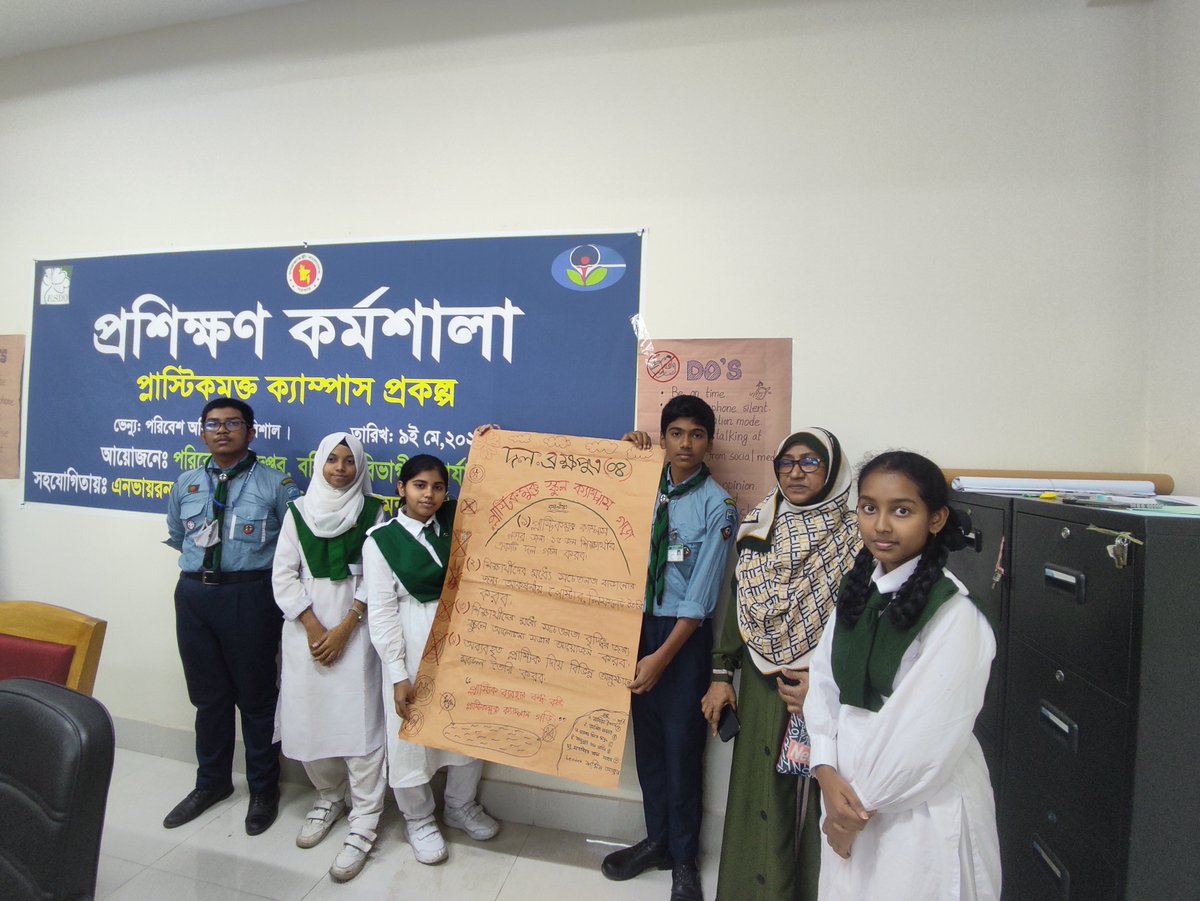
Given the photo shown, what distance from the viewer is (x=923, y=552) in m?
1.03

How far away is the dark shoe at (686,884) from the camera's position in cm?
162

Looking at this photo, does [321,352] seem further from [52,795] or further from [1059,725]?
[1059,725]

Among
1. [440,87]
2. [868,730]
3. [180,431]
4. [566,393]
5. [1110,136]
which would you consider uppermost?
[440,87]

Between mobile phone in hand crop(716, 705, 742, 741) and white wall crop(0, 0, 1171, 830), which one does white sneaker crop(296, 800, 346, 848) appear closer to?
white wall crop(0, 0, 1171, 830)

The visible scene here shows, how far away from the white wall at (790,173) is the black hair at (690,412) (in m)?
0.36

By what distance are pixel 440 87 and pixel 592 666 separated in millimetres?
2246

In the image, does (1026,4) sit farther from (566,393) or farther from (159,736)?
(159,736)

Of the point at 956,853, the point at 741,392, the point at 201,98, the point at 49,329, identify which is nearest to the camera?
the point at 956,853

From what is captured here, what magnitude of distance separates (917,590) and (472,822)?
175 cm

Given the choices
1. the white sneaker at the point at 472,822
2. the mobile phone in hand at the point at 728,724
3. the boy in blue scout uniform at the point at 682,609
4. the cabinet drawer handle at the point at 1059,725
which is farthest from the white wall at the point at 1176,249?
the white sneaker at the point at 472,822

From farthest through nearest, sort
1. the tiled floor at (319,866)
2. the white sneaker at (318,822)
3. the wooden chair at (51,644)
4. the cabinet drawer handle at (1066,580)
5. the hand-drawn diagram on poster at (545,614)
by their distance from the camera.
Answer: the white sneaker at (318,822) → the tiled floor at (319,866) → the hand-drawn diagram on poster at (545,614) → the wooden chair at (51,644) → the cabinet drawer handle at (1066,580)

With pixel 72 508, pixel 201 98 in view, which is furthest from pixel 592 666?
pixel 201 98

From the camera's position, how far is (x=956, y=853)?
955 mm

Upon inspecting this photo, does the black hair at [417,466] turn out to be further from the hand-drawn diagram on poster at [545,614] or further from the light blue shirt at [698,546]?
the light blue shirt at [698,546]
